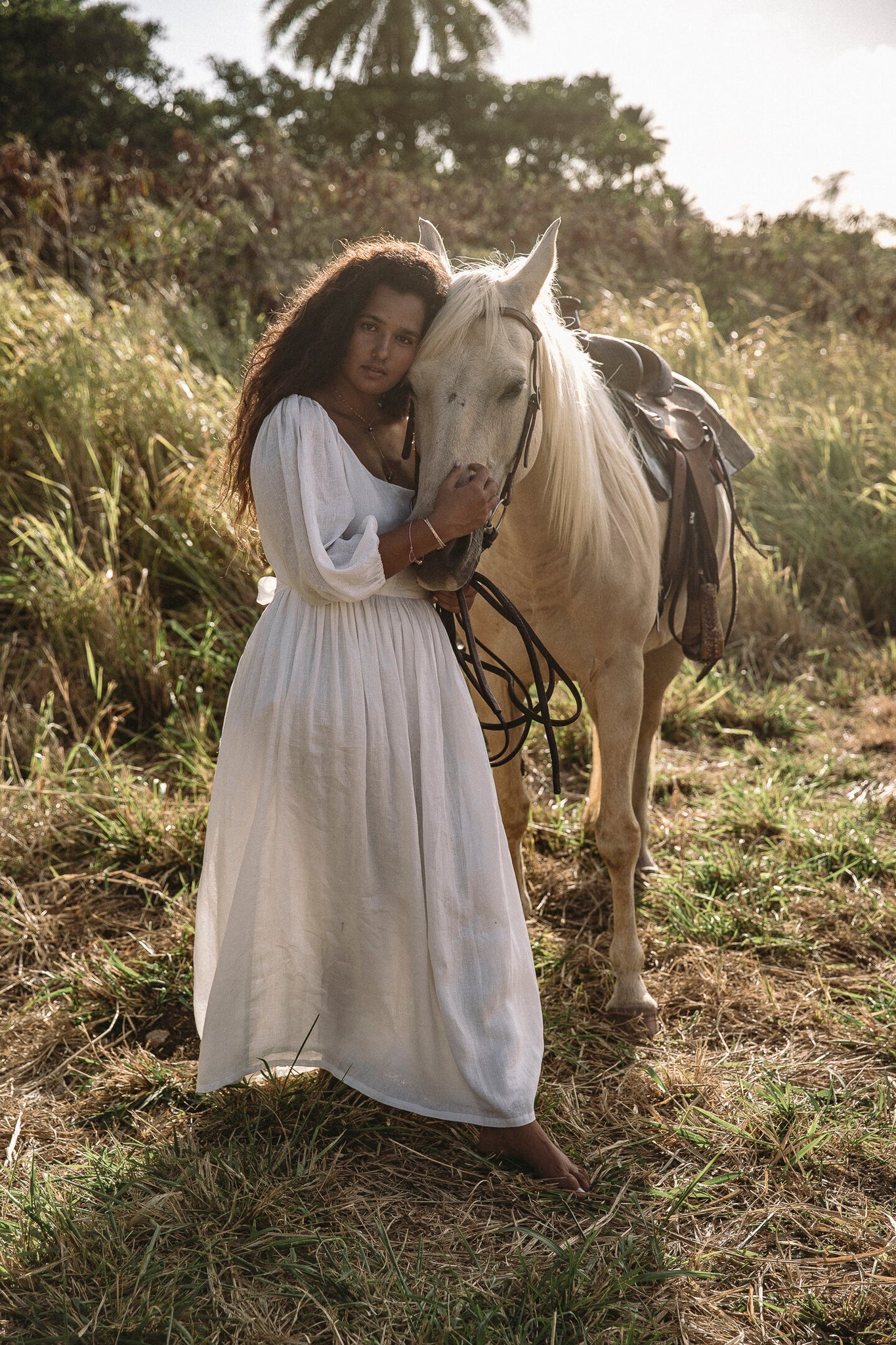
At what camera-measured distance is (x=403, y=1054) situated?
6.37 feet

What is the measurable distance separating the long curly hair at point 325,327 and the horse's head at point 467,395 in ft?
0.23

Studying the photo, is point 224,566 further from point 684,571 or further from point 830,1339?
point 830,1339

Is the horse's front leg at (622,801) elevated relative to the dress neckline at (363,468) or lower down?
lower down

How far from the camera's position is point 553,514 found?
2.28 meters

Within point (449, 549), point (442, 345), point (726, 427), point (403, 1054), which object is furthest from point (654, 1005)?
point (726, 427)

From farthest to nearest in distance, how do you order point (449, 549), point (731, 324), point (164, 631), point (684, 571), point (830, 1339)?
point (731, 324), point (164, 631), point (684, 571), point (449, 549), point (830, 1339)

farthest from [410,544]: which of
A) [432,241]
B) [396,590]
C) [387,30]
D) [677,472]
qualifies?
[387,30]

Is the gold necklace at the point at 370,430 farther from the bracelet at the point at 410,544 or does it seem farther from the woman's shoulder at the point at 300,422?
the bracelet at the point at 410,544

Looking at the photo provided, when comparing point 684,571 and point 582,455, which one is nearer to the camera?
point 582,455

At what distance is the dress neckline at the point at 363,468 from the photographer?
1782 mm

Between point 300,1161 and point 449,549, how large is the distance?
4.05 feet

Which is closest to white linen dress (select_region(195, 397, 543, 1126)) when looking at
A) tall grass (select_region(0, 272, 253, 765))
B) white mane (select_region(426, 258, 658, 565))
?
white mane (select_region(426, 258, 658, 565))

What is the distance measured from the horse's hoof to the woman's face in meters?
1.69

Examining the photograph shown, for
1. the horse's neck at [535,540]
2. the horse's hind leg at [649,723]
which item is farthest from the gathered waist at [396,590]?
the horse's hind leg at [649,723]
